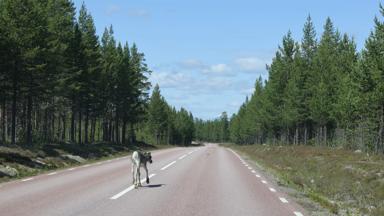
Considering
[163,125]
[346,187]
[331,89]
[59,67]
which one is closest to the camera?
[346,187]

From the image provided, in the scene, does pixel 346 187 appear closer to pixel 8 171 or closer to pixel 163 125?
pixel 8 171

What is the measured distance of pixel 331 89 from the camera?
60.2m

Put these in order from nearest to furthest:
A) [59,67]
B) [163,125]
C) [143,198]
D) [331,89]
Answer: [143,198] → [59,67] → [331,89] → [163,125]

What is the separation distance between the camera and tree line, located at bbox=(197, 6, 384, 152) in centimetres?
4347

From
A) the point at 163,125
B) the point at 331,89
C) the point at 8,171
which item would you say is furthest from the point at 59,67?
the point at 163,125

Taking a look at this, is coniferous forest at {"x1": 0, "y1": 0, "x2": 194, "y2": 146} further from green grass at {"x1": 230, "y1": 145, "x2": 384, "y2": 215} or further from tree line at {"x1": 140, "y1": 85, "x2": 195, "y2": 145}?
green grass at {"x1": 230, "y1": 145, "x2": 384, "y2": 215}

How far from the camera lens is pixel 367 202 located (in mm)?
15578

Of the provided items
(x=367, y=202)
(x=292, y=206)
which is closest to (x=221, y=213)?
(x=292, y=206)

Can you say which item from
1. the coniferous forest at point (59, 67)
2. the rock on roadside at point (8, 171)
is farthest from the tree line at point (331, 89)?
the rock on roadside at point (8, 171)

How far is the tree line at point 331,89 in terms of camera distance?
143 feet

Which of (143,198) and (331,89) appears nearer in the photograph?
(143,198)

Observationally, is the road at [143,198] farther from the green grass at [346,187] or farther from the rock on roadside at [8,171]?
the rock on roadside at [8,171]

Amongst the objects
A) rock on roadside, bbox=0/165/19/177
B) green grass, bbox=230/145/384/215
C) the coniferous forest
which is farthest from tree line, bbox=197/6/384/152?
rock on roadside, bbox=0/165/19/177

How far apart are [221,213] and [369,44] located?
35.7 metres
